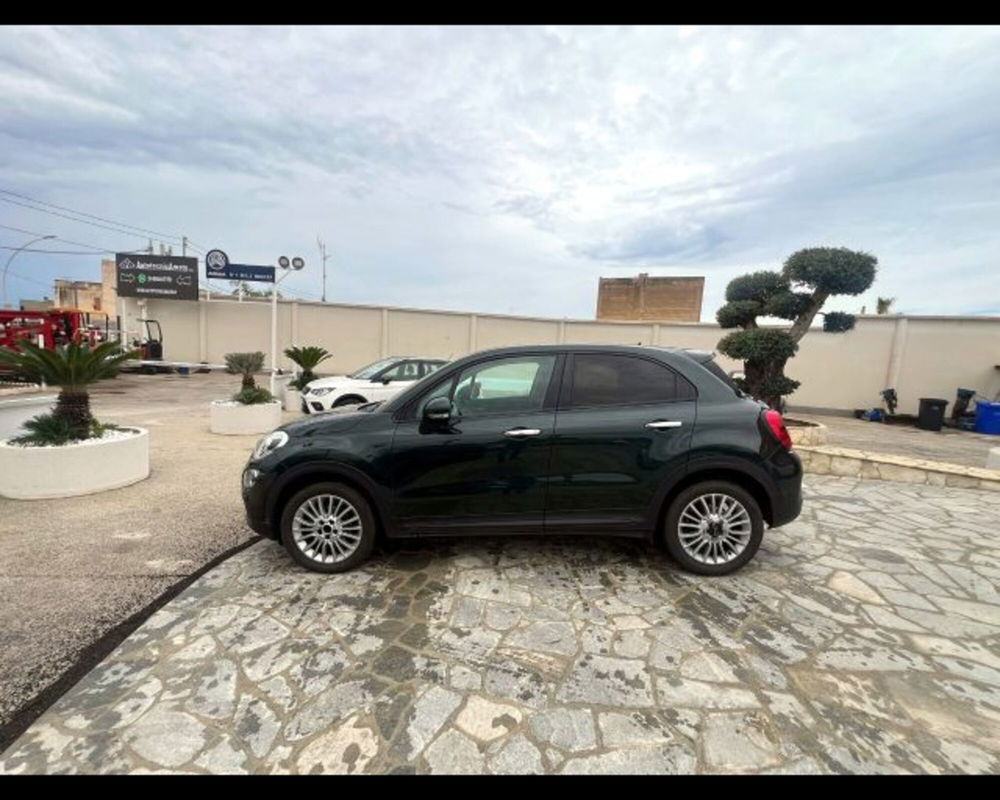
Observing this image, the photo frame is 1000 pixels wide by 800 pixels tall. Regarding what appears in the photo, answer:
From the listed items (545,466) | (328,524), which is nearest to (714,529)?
(545,466)

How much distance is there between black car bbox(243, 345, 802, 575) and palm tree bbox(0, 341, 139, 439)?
3.05m

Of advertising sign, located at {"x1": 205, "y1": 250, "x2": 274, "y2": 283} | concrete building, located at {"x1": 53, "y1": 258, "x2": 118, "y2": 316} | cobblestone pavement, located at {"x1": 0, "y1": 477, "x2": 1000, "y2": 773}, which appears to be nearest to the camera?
cobblestone pavement, located at {"x1": 0, "y1": 477, "x2": 1000, "y2": 773}

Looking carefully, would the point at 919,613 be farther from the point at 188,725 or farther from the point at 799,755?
the point at 188,725

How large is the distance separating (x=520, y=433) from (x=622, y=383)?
83 cm

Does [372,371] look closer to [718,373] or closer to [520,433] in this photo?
[520,433]

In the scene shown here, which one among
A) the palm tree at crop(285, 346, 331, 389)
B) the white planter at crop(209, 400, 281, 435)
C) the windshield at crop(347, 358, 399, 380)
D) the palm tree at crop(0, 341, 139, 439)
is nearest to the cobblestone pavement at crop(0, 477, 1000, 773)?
the palm tree at crop(0, 341, 139, 439)

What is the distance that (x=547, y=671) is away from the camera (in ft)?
7.29

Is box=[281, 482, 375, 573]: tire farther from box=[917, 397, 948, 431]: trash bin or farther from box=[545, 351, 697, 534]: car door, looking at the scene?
box=[917, 397, 948, 431]: trash bin

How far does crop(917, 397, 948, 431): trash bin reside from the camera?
1173 centimetres

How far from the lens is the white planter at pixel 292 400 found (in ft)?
32.1

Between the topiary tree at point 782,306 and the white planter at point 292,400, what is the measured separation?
8886 millimetres

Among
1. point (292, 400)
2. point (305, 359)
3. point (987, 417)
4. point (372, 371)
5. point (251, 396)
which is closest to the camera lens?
point (251, 396)

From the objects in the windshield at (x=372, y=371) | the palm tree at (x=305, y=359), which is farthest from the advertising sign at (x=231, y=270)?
the windshield at (x=372, y=371)
